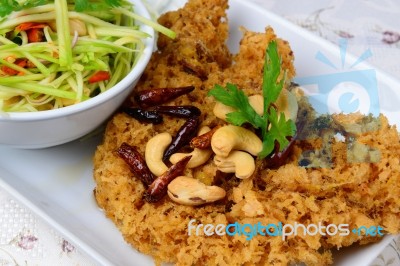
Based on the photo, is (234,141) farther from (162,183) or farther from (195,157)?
(162,183)

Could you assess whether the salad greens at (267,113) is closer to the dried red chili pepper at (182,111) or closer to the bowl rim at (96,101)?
the dried red chili pepper at (182,111)

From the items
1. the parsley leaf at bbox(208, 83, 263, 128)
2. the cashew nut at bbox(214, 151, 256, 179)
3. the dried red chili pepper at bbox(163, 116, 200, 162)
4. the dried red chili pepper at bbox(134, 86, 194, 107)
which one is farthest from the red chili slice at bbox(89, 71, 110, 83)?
the cashew nut at bbox(214, 151, 256, 179)

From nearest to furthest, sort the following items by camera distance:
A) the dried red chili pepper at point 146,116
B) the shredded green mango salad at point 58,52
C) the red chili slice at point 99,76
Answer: the shredded green mango salad at point 58,52
the red chili slice at point 99,76
the dried red chili pepper at point 146,116

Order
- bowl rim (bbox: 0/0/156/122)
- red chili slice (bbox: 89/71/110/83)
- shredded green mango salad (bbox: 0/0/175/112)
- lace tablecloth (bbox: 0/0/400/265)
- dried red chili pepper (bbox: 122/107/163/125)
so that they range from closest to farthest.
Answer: bowl rim (bbox: 0/0/156/122)
shredded green mango salad (bbox: 0/0/175/112)
red chili slice (bbox: 89/71/110/83)
dried red chili pepper (bbox: 122/107/163/125)
lace tablecloth (bbox: 0/0/400/265)

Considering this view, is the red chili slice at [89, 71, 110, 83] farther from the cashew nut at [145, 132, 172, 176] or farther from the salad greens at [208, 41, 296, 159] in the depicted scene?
the salad greens at [208, 41, 296, 159]

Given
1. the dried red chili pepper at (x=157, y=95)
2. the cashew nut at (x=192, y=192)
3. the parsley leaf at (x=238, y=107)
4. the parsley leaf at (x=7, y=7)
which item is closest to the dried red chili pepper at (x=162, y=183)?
the cashew nut at (x=192, y=192)

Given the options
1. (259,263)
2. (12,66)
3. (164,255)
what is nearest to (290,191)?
(259,263)
